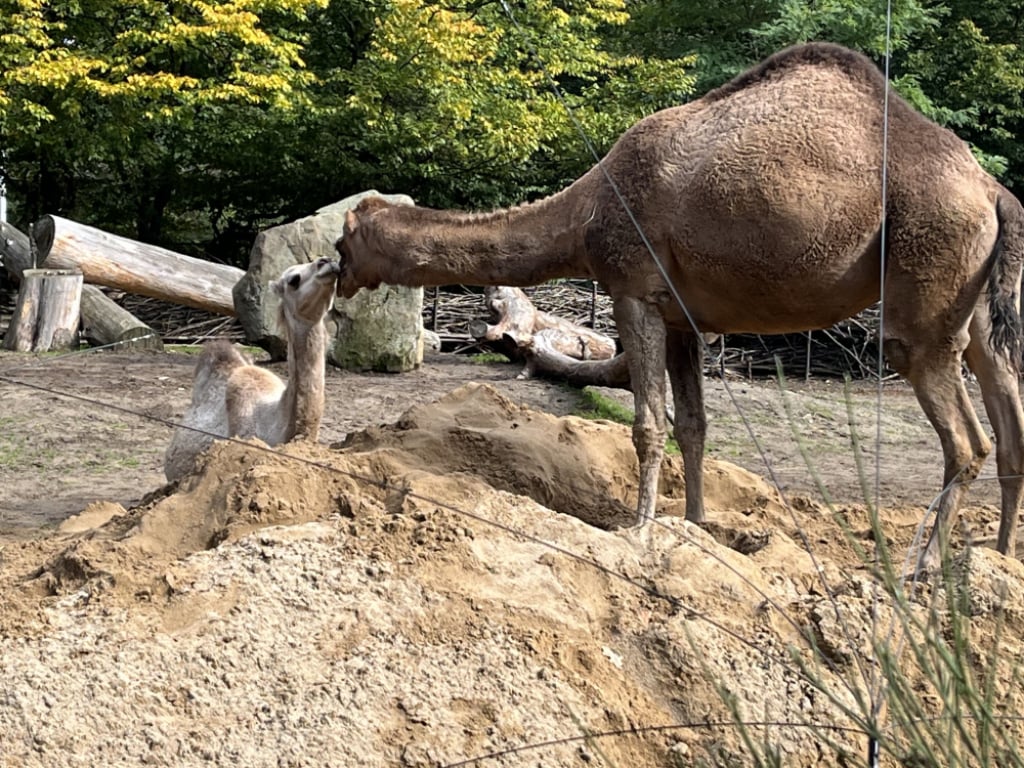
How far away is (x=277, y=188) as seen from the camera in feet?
72.5

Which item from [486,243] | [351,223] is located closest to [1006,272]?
[486,243]

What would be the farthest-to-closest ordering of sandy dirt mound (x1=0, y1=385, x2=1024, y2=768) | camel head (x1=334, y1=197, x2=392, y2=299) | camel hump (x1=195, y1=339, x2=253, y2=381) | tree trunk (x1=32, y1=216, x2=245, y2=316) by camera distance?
1. tree trunk (x1=32, y1=216, x2=245, y2=316)
2. camel hump (x1=195, y1=339, x2=253, y2=381)
3. camel head (x1=334, y1=197, x2=392, y2=299)
4. sandy dirt mound (x1=0, y1=385, x2=1024, y2=768)

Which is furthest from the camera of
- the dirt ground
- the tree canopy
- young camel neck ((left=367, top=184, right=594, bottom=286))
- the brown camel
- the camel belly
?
the tree canopy

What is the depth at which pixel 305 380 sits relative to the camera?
7.91 m

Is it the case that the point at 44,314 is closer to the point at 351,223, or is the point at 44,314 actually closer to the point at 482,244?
the point at 351,223

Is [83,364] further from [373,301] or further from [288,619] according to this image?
[288,619]

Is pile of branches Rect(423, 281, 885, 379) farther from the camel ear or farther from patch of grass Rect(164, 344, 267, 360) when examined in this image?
the camel ear

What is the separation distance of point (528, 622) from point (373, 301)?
Result: 10267 millimetres

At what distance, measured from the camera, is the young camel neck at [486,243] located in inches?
277

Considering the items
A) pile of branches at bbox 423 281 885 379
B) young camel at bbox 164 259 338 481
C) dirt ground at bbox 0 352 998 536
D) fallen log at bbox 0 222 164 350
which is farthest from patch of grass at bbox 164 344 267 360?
young camel at bbox 164 259 338 481

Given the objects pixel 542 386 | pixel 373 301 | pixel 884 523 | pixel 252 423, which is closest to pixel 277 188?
pixel 373 301

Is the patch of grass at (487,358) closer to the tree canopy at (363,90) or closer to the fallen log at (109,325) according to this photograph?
the fallen log at (109,325)

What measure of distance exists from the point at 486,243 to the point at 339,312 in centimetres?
801

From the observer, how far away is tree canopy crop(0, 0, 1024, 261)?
18328 mm
